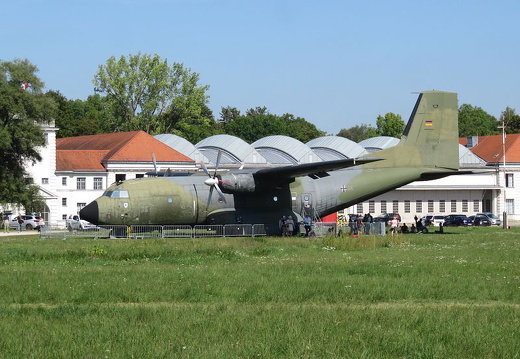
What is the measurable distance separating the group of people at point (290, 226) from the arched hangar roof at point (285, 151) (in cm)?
4633

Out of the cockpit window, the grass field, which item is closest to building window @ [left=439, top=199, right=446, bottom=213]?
the cockpit window

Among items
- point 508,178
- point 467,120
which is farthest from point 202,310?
point 467,120

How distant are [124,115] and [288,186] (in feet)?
238

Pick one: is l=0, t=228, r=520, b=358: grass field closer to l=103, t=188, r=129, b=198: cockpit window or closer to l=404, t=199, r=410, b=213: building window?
l=103, t=188, r=129, b=198: cockpit window

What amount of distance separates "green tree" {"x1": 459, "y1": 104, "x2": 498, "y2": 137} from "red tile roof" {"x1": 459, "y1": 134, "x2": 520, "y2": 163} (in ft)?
191

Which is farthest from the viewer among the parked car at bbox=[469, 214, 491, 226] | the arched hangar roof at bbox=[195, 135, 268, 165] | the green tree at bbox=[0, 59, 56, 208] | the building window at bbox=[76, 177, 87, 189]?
the arched hangar roof at bbox=[195, 135, 268, 165]

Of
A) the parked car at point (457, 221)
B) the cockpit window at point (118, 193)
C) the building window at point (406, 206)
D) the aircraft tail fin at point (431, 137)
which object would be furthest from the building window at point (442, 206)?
the cockpit window at point (118, 193)

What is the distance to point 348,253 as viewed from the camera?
33.7 m

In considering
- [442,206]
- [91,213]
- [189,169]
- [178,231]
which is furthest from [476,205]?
[91,213]

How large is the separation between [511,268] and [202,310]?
12802 mm

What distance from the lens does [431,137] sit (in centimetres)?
4900

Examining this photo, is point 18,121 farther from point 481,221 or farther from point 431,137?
point 481,221

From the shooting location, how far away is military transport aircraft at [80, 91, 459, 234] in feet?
145

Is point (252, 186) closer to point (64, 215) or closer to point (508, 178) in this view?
point (64, 215)
